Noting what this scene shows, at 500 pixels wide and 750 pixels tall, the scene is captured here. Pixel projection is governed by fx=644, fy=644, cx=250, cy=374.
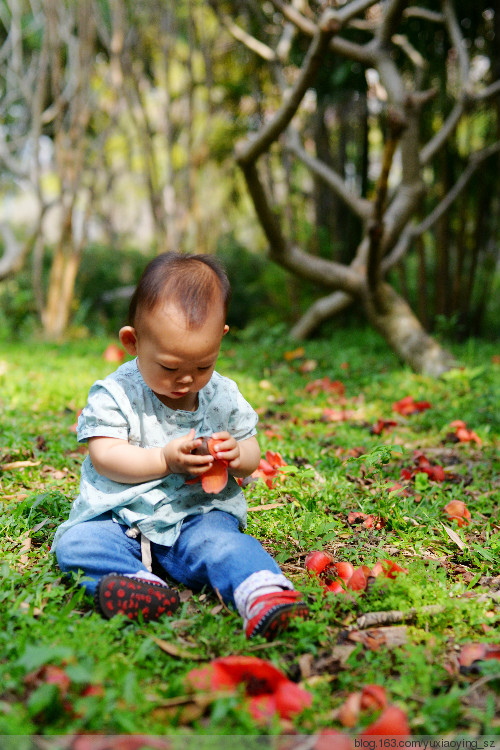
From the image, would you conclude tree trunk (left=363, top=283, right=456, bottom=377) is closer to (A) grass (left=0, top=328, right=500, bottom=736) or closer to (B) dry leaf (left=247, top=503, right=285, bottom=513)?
(A) grass (left=0, top=328, right=500, bottom=736)

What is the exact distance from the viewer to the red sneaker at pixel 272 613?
63.1 inches

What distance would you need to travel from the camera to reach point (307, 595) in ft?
6.00

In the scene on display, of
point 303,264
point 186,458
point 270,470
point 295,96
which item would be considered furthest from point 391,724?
point 303,264

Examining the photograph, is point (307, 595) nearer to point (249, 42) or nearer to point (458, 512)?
point (458, 512)

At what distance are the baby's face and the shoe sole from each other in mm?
682

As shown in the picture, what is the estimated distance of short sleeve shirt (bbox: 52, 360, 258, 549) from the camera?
194 cm

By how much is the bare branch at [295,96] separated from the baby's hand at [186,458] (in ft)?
10.5

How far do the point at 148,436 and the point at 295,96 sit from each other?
10.5 ft

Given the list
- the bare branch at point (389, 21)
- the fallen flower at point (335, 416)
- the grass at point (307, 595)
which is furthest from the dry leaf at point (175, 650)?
the bare branch at point (389, 21)

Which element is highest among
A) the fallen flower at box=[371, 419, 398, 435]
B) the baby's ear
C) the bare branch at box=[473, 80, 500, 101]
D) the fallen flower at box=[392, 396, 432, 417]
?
the bare branch at box=[473, 80, 500, 101]

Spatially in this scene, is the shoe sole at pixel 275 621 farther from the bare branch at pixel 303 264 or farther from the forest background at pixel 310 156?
the bare branch at pixel 303 264

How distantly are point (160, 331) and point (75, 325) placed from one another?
19.9 feet

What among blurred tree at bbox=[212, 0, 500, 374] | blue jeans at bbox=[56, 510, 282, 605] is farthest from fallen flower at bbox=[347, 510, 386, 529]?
blurred tree at bbox=[212, 0, 500, 374]

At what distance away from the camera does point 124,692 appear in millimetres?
1315
